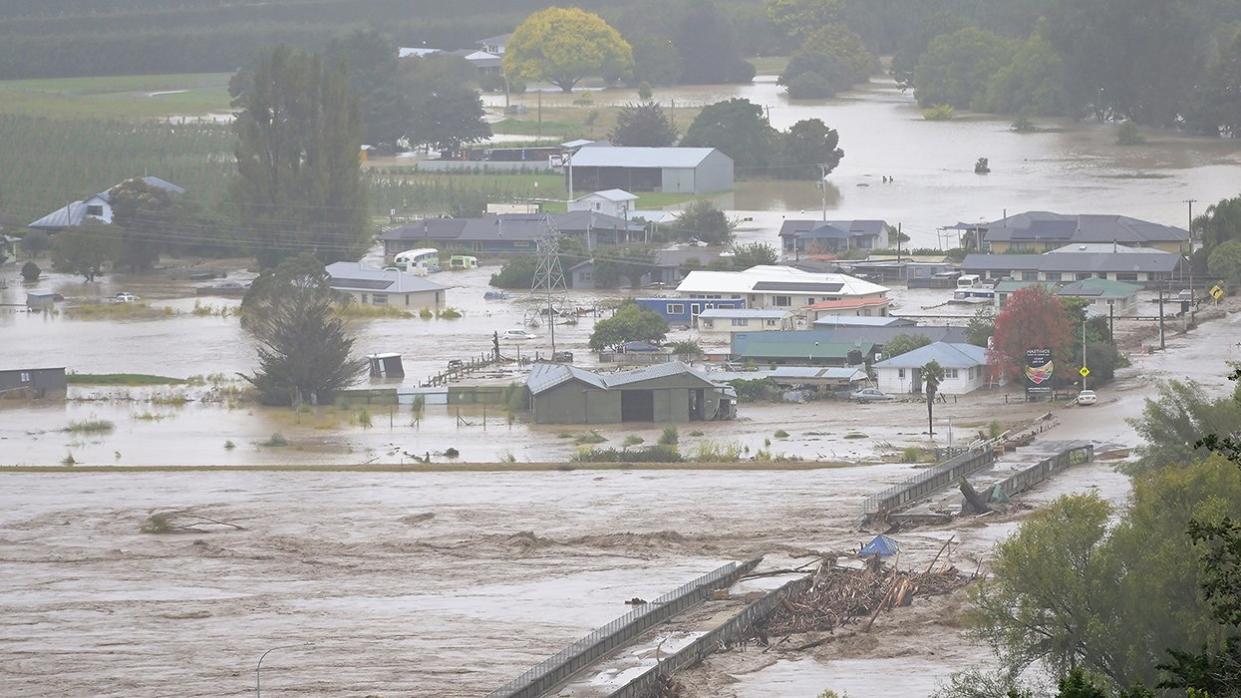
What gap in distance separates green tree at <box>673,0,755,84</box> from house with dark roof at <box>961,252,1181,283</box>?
40943mm

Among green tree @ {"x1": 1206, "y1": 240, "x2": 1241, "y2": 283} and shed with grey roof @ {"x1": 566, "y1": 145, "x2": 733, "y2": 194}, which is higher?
shed with grey roof @ {"x1": 566, "y1": 145, "x2": 733, "y2": 194}

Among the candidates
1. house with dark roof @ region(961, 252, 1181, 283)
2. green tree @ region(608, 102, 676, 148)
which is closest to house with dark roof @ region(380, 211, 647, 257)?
house with dark roof @ region(961, 252, 1181, 283)

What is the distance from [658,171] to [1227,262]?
1966 cm

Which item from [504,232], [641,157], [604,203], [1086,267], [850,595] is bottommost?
[850,595]

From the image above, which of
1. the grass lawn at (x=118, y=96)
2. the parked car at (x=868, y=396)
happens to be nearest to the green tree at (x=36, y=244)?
the grass lawn at (x=118, y=96)

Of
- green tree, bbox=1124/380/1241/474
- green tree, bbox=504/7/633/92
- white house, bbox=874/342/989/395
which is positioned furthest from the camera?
green tree, bbox=504/7/633/92

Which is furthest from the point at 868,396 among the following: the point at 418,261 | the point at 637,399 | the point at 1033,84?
the point at 1033,84

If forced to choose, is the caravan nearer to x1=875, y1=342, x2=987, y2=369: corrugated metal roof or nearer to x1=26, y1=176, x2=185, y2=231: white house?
x1=26, y1=176, x2=185, y2=231: white house

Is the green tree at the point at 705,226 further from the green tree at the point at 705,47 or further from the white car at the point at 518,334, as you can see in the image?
the green tree at the point at 705,47

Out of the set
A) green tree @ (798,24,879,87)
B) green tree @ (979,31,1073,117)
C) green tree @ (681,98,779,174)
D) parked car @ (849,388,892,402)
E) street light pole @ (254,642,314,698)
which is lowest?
street light pole @ (254,642,314,698)

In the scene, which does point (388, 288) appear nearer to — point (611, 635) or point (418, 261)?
point (418, 261)

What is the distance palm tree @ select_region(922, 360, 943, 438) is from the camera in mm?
27953

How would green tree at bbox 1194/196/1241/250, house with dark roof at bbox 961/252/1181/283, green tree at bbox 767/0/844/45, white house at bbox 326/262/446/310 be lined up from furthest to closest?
green tree at bbox 767/0/844/45 < green tree at bbox 1194/196/1241/250 < white house at bbox 326/262/446/310 < house with dark roof at bbox 961/252/1181/283

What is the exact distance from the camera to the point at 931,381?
2884 centimetres
